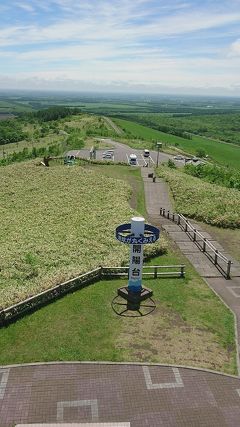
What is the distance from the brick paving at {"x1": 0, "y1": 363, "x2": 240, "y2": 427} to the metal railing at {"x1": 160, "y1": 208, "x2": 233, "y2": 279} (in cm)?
1013

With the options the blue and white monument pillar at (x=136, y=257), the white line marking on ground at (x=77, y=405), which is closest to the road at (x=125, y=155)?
the blue and white monument pillar at (x=136, y=257)

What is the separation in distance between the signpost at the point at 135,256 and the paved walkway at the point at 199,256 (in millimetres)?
4516

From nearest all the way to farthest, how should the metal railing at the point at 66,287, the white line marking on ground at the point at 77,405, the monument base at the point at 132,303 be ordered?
the white line marking on ground at the point at 77,405, the metal railing at the point at 66,287, the monument base at the point at 132,303

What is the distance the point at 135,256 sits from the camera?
67.3ft

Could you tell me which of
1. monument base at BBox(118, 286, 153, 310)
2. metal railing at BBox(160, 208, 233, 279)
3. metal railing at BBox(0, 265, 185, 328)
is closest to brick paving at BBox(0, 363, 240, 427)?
metal railing at BBox(0, 265, 185, 328)

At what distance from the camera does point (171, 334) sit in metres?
18.1

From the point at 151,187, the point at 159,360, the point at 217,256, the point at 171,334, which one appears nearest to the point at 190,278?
the point at 217,256

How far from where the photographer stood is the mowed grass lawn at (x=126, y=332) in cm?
1647

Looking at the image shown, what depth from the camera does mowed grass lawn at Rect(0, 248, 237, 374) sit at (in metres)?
16.5

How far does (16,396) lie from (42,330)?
418cm

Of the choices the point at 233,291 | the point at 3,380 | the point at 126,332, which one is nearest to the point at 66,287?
the point at 126,332

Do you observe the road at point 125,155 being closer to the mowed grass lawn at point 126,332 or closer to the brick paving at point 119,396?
the mowed grass lawn at point 126,332

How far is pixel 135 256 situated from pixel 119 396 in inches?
302

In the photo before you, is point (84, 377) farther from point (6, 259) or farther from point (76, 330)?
point (6, 259)
